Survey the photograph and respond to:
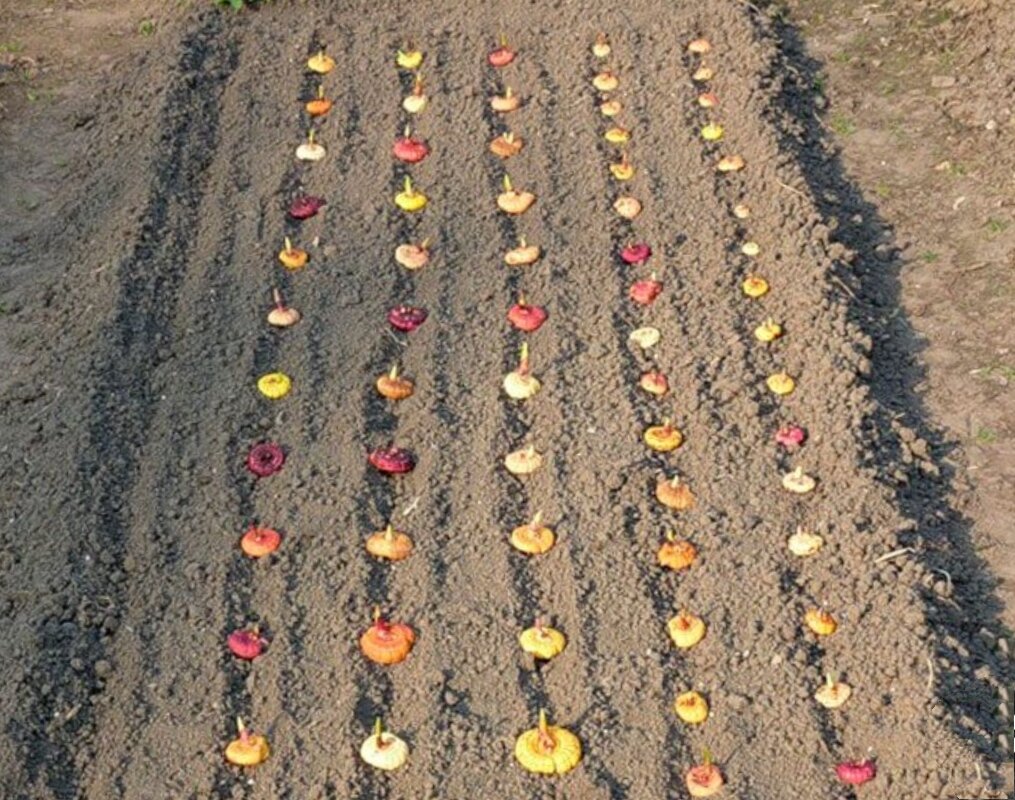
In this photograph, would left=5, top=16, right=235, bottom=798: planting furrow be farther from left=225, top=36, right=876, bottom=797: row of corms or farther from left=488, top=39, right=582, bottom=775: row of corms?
left=488, top=39, right=582, bottom=775: row of corms

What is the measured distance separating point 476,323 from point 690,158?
1279mm

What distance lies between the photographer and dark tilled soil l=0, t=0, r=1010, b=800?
393cm

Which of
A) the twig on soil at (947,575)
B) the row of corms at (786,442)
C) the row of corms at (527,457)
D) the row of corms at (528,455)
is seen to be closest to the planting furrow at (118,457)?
the row of corms at (528,455)

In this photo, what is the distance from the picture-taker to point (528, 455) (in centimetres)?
468

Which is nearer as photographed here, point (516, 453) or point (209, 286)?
point (516, 453)

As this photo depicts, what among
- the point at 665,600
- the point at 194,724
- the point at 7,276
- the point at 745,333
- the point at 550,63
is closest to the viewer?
the point at 194,724

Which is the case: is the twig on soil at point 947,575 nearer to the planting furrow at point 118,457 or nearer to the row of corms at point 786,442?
the row of corms at point 786,442

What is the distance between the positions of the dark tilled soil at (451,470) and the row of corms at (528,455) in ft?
0.14

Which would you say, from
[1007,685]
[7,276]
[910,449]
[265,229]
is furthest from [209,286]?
[1007,685]

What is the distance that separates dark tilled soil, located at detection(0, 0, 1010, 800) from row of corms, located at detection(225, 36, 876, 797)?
1.7 inches

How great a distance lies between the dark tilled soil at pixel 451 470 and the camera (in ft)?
12.9

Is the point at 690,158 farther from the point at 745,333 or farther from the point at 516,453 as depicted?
the point at 516,453

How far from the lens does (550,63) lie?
21.9 feet

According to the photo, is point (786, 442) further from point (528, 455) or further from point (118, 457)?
point (118, 457)
